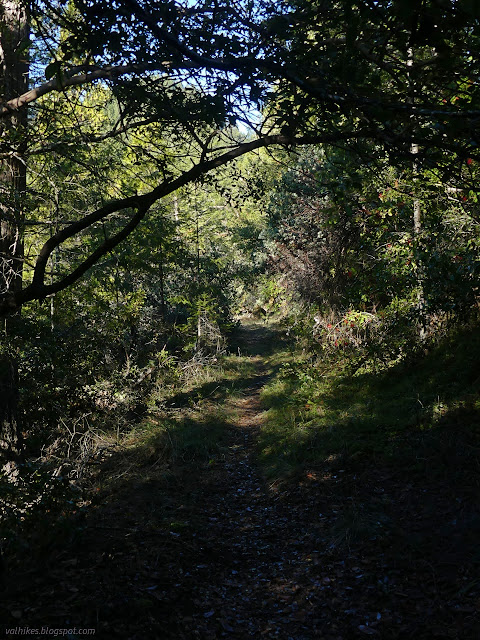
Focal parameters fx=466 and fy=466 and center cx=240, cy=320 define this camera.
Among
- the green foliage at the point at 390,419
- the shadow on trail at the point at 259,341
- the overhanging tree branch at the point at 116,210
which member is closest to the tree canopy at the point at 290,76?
the overhanging tree branch at the point at 116,210

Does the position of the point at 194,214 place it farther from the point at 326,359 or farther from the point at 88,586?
the point at 88,586

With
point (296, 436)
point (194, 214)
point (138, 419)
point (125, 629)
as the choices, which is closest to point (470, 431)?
point (296, 436)

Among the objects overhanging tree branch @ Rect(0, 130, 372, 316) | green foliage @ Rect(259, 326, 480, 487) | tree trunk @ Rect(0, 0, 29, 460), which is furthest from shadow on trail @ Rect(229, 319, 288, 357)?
overhanging tree branch @ Rect(0, 130, 372, 316)

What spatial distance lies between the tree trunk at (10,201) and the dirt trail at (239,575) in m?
1.86

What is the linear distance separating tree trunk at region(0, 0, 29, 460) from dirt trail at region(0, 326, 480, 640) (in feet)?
6.11

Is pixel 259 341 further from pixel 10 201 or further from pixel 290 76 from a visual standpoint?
pixel 290 76

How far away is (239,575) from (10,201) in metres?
5.57

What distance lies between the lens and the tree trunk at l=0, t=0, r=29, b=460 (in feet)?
19.8

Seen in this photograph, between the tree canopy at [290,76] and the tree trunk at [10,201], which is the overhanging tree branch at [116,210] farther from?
the tree trunk at [10,201]

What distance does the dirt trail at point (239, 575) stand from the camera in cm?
354

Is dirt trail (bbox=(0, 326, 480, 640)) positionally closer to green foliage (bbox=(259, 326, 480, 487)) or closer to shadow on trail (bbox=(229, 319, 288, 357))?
green foliage (bbox=(259, 326, 480, 487))

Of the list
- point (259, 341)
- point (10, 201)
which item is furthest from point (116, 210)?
point (259, 341)

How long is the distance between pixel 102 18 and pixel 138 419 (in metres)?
8.59

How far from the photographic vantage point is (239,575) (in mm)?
4805
